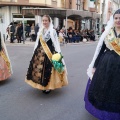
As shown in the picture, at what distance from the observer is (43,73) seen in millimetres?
4621

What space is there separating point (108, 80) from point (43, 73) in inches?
71.0

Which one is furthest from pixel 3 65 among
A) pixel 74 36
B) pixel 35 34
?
pixel 74 36

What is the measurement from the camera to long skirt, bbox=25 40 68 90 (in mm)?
4621

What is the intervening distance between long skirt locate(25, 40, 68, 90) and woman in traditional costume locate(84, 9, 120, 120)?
1429 millimetres

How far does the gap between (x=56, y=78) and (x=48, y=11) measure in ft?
42.9

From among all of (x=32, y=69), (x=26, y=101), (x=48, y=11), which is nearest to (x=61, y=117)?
(x=26, y=101)

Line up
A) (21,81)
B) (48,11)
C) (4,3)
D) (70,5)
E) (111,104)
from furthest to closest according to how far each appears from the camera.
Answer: (70,5) < (4,3) < (48,11) < (21,81) < (111,104)

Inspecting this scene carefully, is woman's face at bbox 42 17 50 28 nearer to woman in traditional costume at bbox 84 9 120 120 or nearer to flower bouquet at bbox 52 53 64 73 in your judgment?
flower bouquet at bbox 52 53 64 73

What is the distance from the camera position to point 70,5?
27453 millimetres

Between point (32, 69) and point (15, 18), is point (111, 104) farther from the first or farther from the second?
point (15, 18)

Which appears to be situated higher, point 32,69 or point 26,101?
point 32,69

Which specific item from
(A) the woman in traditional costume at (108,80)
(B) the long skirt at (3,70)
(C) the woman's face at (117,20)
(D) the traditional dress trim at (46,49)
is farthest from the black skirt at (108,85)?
(B) the long skirt at (3,70)

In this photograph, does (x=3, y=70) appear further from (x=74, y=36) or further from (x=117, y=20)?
(x=74, y=36)

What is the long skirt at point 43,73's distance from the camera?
4.62 m
